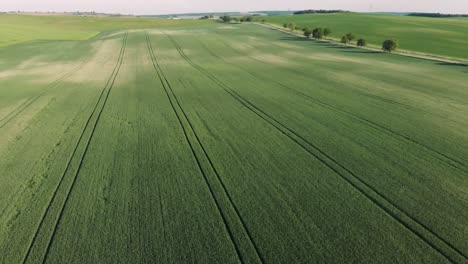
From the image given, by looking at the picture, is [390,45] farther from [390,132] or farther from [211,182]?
[211,182]

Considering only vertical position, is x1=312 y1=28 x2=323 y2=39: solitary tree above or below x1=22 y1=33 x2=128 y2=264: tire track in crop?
above

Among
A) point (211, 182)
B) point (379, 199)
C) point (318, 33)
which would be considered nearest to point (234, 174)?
point (211, 182)

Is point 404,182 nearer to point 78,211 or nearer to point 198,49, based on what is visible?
point 78,211

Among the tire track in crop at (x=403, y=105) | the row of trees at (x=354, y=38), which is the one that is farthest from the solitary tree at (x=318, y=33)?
the tire track in crop at (x=403, y=105)

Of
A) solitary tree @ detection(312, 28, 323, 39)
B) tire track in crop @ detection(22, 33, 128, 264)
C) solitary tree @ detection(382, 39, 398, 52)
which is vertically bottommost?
tire track in crop @ detection(22, 33, 128, 264)

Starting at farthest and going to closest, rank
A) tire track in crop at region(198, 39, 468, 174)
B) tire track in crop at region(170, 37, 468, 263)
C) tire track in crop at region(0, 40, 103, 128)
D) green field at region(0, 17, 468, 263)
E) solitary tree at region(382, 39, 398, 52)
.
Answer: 1. solitary tree at region(382, 39, 398, 52)
2. tire track in crop at region(0, 40, 103, 128)
3. tire track in crop at region(198, 39, 468, 174)
4. green field at region(0, 17, 468, 263)
5. tire track in crop at region(170, 37, 468, 263)

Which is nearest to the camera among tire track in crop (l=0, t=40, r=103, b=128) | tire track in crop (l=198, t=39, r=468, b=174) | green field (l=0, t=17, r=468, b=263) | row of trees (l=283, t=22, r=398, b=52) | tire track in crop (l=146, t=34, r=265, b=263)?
tire track in crop (l=146, t=34, r=265, b=263)

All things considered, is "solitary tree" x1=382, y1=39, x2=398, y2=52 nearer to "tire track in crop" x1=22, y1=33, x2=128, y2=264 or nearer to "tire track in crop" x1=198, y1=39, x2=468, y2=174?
"tire track in crop" x1=198, y1=39, x2=468, y2=174

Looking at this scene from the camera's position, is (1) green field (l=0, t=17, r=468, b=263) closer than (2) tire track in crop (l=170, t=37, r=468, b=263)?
No

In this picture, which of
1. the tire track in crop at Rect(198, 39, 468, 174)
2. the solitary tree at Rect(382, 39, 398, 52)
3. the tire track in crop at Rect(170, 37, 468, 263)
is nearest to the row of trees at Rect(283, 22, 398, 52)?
the solitary tree at Rect(382, 39, 398, 52)
